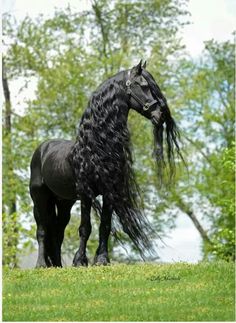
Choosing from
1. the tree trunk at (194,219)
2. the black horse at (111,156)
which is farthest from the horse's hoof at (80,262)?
the tree trunk at (194,219)

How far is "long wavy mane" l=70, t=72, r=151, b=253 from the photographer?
10.5 metres

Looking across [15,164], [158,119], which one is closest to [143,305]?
[158,119]

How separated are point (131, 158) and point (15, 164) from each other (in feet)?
47.5

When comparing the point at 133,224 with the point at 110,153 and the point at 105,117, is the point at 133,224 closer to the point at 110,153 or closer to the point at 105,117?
the point at 110,153

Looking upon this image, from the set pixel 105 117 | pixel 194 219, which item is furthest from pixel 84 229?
pixel 194 219

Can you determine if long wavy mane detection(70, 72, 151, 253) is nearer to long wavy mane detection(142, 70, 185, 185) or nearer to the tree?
long wavy mane detection(142, 70, 185, 185)

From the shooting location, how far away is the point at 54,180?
36.8 ft

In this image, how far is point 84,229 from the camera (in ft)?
35.4

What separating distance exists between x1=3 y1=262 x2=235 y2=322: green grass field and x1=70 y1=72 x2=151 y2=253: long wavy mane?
36.1 inches

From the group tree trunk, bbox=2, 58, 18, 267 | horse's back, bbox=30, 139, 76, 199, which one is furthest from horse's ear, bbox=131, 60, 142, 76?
tree trunk, bbox=2, 58, 18, 267

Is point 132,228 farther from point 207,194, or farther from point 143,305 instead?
point 207,194

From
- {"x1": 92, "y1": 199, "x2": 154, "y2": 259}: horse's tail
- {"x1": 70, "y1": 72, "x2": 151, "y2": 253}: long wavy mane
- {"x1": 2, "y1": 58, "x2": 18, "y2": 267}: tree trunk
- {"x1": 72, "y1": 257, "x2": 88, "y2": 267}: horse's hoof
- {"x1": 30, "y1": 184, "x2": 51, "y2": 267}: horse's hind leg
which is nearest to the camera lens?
{"x1": 70, "y1": 72, "x2": 151, "y2": 253}: long wavy mane

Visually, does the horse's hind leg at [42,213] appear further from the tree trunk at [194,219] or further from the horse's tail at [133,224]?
the tree trunk at [194,219]

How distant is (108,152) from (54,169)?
1.05 meters
